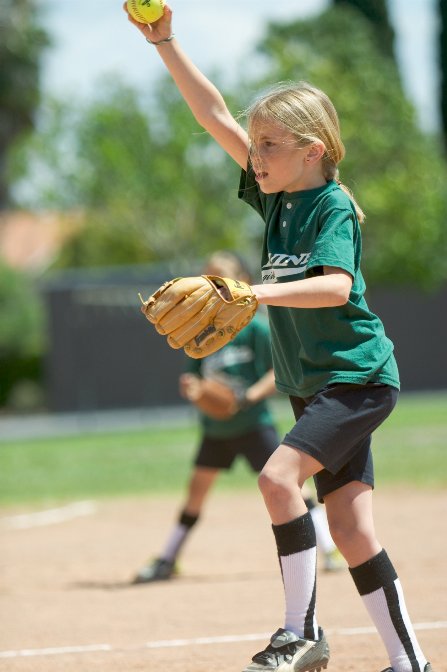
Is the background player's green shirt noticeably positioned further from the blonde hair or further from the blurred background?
the blurred background

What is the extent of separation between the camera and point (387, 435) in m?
17.9

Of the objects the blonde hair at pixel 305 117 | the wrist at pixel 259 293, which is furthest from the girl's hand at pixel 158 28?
the wrist at pixel 259 293

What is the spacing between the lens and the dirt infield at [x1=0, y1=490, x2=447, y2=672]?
4.59 meters

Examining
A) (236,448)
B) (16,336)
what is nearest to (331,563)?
(236,448)

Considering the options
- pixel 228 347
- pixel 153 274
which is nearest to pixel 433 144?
pixel 153 274

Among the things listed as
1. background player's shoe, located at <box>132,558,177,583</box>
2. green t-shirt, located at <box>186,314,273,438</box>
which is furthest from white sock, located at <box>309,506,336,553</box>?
background player's shoe, located at <box>132,558,177,583</box>

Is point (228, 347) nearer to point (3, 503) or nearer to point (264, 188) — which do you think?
point (264, 188)

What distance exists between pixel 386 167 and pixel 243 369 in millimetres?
31170

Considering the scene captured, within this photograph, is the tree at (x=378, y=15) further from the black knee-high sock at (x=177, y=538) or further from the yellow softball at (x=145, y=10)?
the yellow softball at (x=145, y=10)

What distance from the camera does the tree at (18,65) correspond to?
136 feet

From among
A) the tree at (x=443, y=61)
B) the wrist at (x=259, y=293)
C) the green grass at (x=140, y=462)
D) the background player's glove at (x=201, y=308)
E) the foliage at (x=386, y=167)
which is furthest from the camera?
the tree at (x=443, y=61)

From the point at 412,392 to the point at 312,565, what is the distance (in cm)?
2995

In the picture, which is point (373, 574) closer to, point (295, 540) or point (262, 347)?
point (295, 540)

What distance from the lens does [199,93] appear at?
420 centimetres
